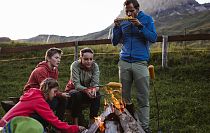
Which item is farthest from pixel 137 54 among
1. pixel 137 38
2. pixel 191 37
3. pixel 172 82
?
pixel 191 37

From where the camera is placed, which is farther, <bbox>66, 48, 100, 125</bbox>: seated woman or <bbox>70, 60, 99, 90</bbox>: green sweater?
<bbox>70, 60, 99, 90</bbox>: green sweater

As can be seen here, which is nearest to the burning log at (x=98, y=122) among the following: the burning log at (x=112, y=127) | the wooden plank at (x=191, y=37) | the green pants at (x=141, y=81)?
the burning log at (x=112, y=127)

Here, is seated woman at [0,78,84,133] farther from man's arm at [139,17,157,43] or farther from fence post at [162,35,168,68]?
fence post at [162,35,168,68]

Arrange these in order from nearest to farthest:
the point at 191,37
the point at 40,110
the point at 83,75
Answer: the point at 40,110 < the point at 83,75 < the point at 191,37

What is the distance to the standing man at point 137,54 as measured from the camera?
23.8 feet

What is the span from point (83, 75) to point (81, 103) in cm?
54

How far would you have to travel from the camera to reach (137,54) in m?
7.30

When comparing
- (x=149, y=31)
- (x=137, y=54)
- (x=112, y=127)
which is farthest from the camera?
(x=137, y=54)

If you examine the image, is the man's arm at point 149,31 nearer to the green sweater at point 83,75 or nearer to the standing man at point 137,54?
the standing man at point 137,54

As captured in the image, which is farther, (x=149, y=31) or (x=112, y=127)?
(x=149, y=31)

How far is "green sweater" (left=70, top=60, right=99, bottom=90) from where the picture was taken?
8.12 m

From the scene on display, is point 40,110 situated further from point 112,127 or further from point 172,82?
point 172,82

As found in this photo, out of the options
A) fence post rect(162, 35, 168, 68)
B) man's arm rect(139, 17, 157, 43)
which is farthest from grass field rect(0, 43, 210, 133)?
man's arm rect(139, 17, 157, 43)

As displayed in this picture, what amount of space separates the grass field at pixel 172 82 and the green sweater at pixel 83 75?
1543mm
